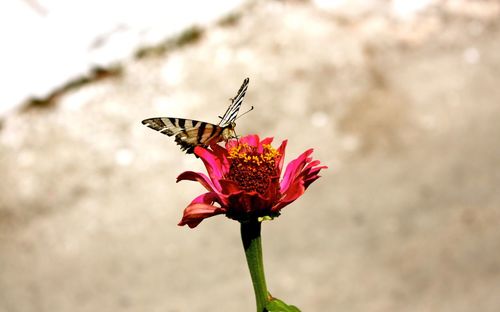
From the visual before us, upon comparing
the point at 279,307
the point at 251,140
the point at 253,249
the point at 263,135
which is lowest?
the point at 279,307

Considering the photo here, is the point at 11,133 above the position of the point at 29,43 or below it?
below

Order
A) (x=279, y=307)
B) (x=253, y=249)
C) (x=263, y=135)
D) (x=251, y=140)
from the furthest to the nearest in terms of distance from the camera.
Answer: (x=263, y=135) < (x=251, y=140) < (x=253, y=249) < (x=279, y=307)

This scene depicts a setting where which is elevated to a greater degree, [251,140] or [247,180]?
Result: [251,140]

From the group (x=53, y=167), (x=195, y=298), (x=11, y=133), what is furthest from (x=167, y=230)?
(x=11, y=133)

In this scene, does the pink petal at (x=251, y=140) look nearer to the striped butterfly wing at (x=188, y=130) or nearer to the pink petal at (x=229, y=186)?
the striped butterfly wing at (x=188, y=130)

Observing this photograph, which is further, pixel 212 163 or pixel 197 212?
pixel 212 163

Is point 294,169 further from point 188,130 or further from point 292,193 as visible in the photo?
point 188,130

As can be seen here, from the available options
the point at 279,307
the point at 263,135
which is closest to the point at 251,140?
the point at 279,307

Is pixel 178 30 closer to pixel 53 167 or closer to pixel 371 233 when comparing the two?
pixel 53 167

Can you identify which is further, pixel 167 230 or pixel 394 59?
pixel 394 59
